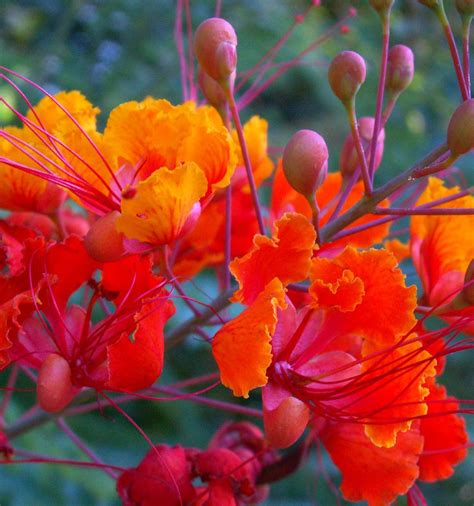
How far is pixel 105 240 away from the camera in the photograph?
139 centimetres

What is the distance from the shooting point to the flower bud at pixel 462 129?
1.32m

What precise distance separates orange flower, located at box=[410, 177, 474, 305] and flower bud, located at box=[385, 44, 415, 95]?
0.20m

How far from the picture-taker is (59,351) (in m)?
1.51

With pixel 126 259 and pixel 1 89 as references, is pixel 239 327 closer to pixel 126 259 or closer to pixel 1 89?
pixel 126 259

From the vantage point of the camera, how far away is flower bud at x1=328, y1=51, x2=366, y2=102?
149 centimetres

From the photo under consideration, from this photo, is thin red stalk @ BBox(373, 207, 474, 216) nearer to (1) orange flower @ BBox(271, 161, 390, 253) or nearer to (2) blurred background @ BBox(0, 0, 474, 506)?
(1) orange flower @ BBox(271, 161, 390, 253)

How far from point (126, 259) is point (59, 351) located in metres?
0.21

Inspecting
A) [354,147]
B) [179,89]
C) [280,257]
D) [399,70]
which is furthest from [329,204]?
[179,89]

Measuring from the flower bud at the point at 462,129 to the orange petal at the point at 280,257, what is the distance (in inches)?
10.3

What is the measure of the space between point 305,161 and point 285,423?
44 centimetres

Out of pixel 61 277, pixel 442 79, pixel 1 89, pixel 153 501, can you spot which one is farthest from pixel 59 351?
pixel 442 79

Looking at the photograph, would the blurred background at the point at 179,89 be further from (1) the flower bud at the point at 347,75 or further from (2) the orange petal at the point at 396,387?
(2) the orange petal at the point at 396,387

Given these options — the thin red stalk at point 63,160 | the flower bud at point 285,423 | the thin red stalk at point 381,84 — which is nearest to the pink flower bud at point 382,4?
the thin red stalk at point 381,84

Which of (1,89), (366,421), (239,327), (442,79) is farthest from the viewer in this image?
(442,79)
